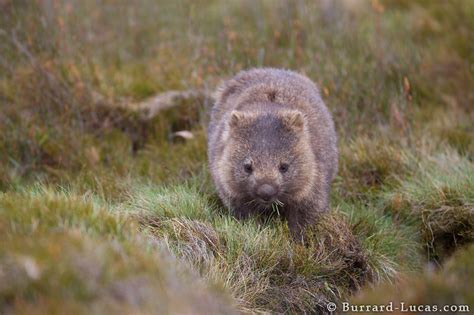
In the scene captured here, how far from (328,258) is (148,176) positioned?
Result: 2.15m

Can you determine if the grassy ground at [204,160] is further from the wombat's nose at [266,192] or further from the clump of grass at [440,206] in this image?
the wombat's nose at [266,192]

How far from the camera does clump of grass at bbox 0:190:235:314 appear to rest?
3.49 m

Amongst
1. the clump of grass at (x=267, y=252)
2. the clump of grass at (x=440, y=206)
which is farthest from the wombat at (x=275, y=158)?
the clump of grass at (x=440, y=206)

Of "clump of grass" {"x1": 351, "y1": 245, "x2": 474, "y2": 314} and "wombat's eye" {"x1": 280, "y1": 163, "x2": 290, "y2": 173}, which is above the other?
"clump of grass" {"x1": 351, "y1": 245, "x2": 474, "y2": 314}

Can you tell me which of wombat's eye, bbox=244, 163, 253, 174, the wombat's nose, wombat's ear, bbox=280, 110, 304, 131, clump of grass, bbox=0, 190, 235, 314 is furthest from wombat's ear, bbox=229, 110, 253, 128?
clump of grass, bbox=0, 190, 235, 314

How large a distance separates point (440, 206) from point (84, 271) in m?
3.50

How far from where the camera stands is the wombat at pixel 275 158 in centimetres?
549

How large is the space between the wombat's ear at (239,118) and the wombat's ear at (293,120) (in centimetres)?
27

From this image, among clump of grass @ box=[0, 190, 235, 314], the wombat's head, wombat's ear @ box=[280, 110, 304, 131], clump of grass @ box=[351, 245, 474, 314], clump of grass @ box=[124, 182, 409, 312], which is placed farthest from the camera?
wombat's ear @ box=[280, 110, 304, 131]

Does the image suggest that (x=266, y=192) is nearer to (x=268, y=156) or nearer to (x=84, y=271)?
(x=268, y=156)

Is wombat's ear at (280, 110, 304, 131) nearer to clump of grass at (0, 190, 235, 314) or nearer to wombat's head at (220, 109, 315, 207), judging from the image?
wombat's head at (220, 109, 315, 207)

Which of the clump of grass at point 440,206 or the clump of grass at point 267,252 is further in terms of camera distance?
the clump of grass at point 440,206

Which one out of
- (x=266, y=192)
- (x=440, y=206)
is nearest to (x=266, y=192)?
(x=266, y=192)

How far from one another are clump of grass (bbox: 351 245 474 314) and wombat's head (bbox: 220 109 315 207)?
155 cm
